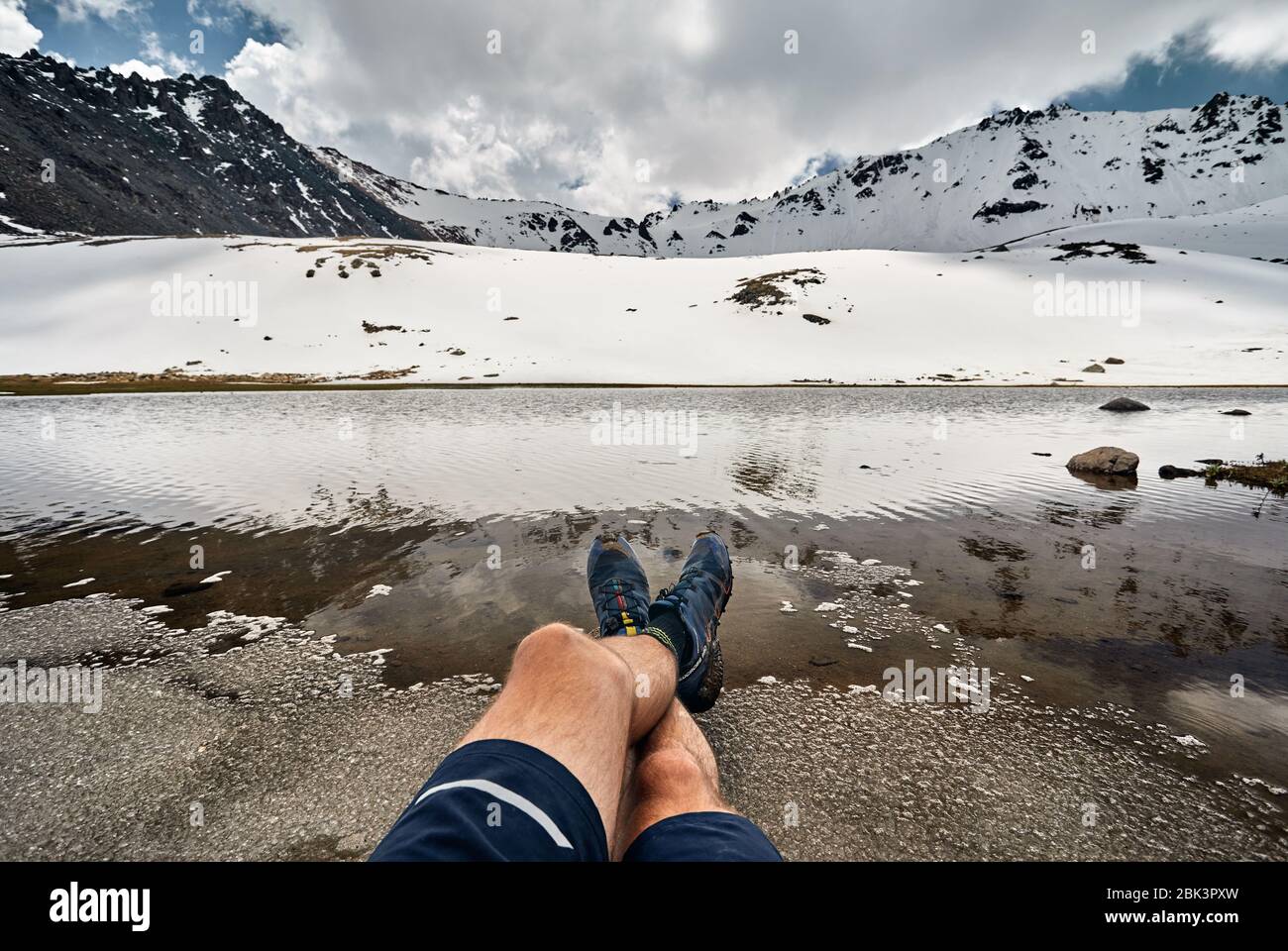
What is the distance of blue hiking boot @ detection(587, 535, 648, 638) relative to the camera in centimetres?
343

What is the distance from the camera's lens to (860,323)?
65125 mm

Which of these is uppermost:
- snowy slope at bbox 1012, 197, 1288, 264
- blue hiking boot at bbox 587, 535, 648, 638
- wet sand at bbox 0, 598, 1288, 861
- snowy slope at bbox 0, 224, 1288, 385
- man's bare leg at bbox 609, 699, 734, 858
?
snowy slope at bbox 1012, 197, 1288, 264

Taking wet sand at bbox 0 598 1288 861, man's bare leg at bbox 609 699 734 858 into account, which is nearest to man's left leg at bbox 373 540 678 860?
man's bare leg at bbox 609 699 734 858

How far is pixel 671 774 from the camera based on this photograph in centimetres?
217

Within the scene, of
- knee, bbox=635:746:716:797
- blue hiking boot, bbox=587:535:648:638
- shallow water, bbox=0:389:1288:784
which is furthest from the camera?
shallow water, bbox=0:389:1288:784

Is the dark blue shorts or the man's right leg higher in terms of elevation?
the dark blue shorts

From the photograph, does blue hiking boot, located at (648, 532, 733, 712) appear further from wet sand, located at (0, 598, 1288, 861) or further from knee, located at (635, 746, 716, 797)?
knee, located at (635, 746, 716, 797)

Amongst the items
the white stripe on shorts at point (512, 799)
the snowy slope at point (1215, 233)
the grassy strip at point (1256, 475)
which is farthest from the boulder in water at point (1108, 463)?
the snowy slope at point (1215, 233)

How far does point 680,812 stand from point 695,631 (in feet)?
4.55

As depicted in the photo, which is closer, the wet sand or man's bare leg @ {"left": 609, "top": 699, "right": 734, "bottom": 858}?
man's bare leg @ {"left": 609, "top": 699, "right": 734, "bottom": 858}

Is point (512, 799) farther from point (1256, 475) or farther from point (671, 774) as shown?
point (1256, 475)

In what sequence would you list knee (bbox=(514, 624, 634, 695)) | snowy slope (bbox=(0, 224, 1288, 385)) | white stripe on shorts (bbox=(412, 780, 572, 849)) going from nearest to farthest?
white stripe on shorts (bbox=(412, 780, 572, 849))
knee (bbox=(514, 624, 634, 695))
snowy slope (bbox=(0, 224, 1288, 385))

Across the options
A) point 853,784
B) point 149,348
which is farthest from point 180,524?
point 149,348

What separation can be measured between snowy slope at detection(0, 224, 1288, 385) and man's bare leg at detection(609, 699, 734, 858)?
48496 millimetres
